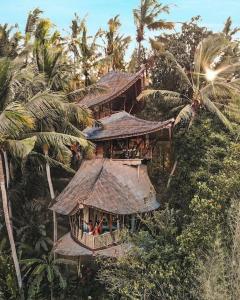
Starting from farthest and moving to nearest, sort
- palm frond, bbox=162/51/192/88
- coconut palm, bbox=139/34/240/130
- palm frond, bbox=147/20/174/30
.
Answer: palm frond, bbox=147/20/174/30 < palm frond, bbox=162/51/192/88 < coconut palm, bbox=139/34/240/130

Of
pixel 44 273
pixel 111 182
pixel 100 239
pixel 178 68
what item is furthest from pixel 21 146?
pixel 178 68

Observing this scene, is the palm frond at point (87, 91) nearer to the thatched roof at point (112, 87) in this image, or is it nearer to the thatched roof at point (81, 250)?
the thatched roof at point (112, 87)

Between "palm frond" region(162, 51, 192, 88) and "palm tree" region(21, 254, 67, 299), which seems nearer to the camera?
"palm tree" region(21, 254, 67, 299)

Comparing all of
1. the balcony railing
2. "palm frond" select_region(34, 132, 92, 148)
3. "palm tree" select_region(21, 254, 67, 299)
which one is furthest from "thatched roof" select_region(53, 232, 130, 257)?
"palm frond" select_region(34, 132, 92, 148)

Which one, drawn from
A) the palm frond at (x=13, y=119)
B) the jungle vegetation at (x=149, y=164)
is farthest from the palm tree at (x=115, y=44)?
the palm frond at (x=13, y=119)

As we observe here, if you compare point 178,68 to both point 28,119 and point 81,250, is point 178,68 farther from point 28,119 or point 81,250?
point 81,250

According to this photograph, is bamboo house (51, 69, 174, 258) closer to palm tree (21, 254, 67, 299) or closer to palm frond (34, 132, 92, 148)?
palm tree (21, 254, 67, 299)
